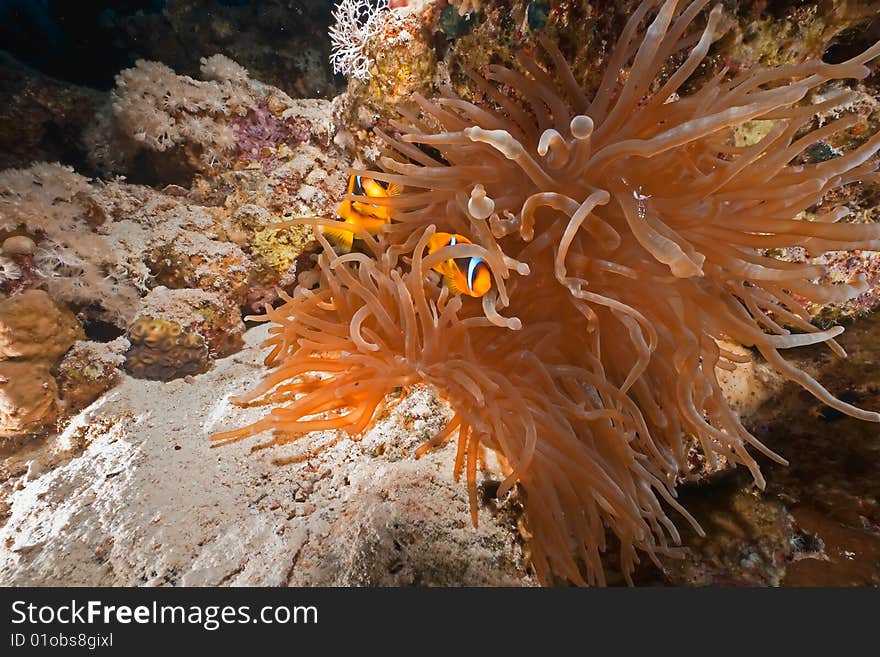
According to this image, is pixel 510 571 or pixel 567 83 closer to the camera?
pixel 510 571

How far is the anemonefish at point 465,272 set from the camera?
1.58 metres

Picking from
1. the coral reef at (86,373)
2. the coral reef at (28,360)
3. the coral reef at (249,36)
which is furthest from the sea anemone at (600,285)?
the coral reef at (249,36)

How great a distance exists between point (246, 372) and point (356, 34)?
1.92 metres

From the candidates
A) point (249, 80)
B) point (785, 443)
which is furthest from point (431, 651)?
point (249, 80)

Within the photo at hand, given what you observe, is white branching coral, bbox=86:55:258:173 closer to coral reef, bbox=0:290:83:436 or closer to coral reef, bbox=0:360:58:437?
coral reef, bbox=0:290:83:436

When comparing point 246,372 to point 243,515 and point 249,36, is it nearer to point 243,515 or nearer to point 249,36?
point 243,515

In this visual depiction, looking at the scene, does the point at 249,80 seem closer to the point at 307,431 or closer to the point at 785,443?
the point at 307,431

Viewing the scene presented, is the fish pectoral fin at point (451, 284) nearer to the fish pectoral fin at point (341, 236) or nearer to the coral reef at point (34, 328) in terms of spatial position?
the fish pectoral fin at point (341, 236)

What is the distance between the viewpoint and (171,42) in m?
4.19

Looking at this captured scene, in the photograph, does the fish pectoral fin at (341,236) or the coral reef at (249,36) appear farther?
the coral reef at (249,36)

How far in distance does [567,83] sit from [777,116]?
72 centimetres

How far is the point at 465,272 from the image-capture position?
1599 millimetres

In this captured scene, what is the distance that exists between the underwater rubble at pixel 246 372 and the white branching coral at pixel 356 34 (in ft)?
0.24

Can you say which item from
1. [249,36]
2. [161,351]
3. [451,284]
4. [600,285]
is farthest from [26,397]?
[249,36]
